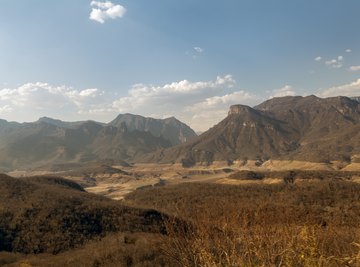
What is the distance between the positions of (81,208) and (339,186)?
76300 millimetres

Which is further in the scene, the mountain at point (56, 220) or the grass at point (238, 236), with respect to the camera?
the mountain at point (56, 220)

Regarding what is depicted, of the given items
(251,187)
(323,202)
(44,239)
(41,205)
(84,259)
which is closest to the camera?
(84,259)

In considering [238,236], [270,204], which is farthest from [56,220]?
[238,236]

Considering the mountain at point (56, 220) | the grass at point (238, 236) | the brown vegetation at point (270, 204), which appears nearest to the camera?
the grass at point (238, 236)

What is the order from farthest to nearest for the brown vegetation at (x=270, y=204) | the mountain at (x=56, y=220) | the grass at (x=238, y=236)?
the mountain at (x=56, y=220) → the brown vegetation at (x=270, y=204) → the grass at (x=238, y=236)

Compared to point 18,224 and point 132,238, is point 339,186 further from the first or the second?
point 18,224

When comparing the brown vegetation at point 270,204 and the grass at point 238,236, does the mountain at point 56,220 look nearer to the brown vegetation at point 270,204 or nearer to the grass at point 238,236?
the grass at point 238,236

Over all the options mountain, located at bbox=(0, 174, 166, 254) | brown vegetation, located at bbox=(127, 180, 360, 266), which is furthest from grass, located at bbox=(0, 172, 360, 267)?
mountain, located at bbox=(0, 174, 166, 254)

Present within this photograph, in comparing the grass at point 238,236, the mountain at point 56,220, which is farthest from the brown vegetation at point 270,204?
the mountain at point 56,220

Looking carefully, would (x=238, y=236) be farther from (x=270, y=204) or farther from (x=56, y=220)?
(x=56, y=220)

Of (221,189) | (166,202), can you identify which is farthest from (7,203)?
(221,189)

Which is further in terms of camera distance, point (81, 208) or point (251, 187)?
point (251, 187)

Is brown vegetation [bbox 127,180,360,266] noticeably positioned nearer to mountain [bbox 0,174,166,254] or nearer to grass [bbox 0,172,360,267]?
grass [bbox 0,172,360,267]

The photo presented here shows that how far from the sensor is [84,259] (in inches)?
1682
